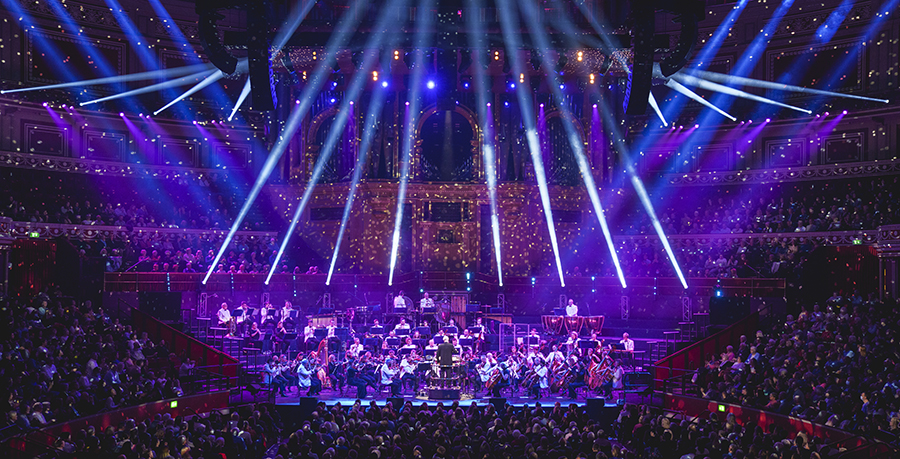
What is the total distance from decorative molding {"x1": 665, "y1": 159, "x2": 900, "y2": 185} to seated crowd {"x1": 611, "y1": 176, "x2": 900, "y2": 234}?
0.22m

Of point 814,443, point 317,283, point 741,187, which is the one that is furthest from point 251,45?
point 741,187

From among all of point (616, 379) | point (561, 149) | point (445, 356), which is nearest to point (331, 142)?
point (561, 149)

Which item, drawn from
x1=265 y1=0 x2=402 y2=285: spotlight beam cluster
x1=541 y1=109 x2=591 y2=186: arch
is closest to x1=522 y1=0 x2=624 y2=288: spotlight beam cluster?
x1=541 y1=109 x2=591 y2=186: arch

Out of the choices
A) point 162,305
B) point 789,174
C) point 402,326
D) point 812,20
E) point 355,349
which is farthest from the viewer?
point 812,20

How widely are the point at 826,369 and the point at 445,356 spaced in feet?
27.6

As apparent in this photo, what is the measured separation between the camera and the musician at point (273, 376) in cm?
2059

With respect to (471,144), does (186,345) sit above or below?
below

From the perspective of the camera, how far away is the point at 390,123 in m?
29.0

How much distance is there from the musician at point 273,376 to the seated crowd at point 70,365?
2219 millimetres

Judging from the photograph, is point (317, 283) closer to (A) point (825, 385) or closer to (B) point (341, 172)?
(B) point (341, 172)

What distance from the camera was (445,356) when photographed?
2069 cm

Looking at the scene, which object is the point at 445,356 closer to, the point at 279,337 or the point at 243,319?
the point at 279,337

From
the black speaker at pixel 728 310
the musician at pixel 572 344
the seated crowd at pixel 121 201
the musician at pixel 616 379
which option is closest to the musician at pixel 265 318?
the seated crowd at pixel 121 201

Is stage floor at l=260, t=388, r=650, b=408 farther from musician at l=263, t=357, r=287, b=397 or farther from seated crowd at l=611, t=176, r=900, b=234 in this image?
seated crowd at l=611, t=176, r=900, b=234
